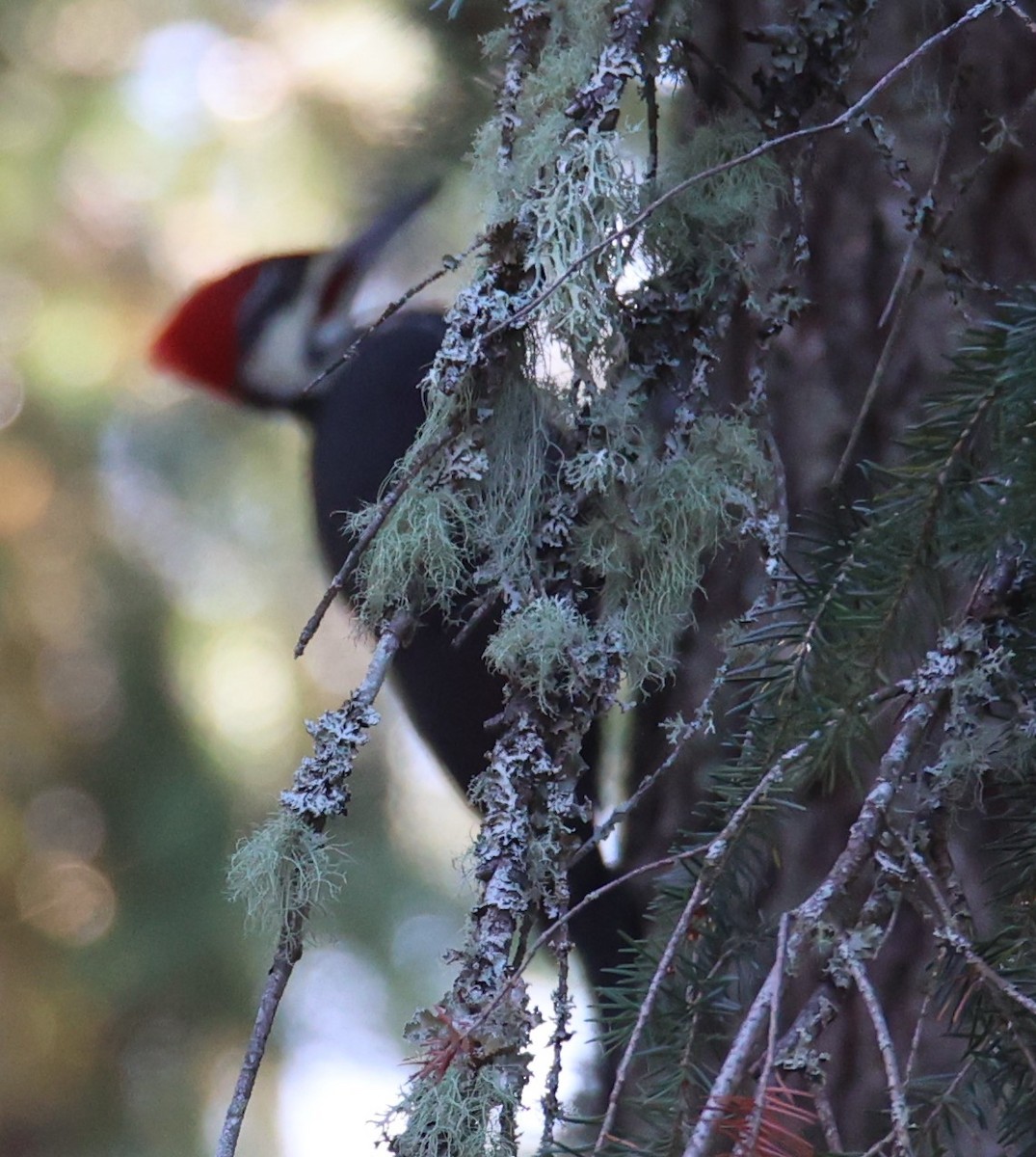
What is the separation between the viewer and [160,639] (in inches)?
80.7

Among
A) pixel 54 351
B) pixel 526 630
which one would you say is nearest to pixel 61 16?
pixel 54 351

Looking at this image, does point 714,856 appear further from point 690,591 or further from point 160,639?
point 160,639

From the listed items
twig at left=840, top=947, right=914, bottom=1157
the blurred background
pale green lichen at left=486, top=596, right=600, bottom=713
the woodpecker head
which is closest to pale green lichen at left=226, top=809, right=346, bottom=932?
pale green lichen at left=486, top=596, right=600, bottom=713

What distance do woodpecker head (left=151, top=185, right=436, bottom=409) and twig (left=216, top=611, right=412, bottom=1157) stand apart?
3.46 feet

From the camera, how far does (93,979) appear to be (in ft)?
6.51

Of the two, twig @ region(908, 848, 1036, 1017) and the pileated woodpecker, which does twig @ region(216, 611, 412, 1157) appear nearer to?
twig @ region(908, 848, 1036, 1017)

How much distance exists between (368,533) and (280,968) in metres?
0.19

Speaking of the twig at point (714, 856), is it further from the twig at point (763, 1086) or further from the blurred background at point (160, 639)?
the blurred background at point (160, 639)

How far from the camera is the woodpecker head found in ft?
5.38

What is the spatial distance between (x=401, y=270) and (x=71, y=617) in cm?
78

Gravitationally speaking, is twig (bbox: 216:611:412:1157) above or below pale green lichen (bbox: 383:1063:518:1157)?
above

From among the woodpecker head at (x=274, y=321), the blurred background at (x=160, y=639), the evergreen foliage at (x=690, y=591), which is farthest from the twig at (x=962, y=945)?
the blurred background at (x=160, y=639)

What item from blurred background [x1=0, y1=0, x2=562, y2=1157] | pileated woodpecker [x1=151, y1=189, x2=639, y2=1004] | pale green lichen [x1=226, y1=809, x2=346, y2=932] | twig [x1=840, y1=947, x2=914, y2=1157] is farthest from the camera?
blurred background [x1=0, y1=0, x2=562, y2=1157]

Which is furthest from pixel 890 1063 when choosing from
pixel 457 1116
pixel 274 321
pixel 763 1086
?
pixel 274 321
